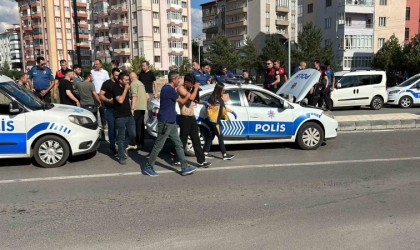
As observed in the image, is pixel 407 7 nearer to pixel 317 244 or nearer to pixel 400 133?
pixel 400 133

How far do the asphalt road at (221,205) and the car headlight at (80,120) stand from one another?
783 mm

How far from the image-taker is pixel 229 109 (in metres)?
8.18

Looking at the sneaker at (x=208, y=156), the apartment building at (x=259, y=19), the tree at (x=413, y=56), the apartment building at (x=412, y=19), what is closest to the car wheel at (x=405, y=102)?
the sneaker at (x=208, y=156)

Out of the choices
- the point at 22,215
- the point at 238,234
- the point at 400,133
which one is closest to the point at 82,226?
the point at 22,215

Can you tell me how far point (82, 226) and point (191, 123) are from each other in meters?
2.99

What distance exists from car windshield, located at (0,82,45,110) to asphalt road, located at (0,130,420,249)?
1.19m

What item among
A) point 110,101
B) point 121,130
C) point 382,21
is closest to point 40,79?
point 110,101

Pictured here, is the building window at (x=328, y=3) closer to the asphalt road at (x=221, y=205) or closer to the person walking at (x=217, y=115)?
the asphalt road at (x=221, y=205)

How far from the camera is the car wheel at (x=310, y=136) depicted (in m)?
8.70

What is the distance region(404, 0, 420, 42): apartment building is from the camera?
63.4 meters

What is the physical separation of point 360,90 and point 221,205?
13.7 metres

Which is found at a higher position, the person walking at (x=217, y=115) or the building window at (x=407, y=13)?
the building window at (x=407, y=13)

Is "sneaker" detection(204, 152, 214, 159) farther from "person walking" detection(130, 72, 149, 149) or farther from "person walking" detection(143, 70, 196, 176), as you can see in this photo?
"person walking" detection(130, 72, 149, 149)

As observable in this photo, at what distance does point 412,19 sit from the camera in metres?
63.8
